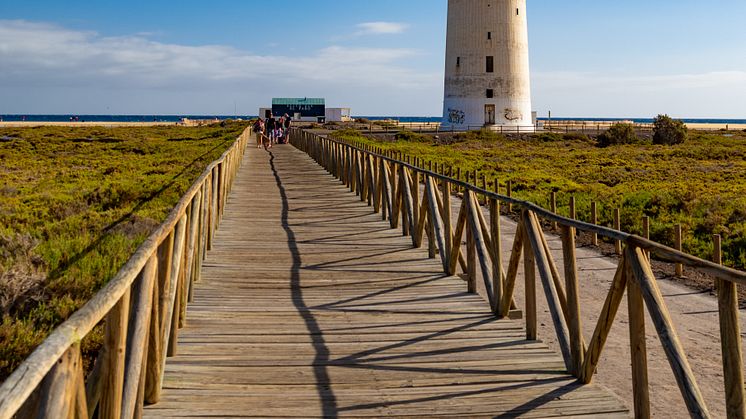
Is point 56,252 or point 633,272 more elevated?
point 633,272

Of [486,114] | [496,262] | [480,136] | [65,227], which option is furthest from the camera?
[486,114]

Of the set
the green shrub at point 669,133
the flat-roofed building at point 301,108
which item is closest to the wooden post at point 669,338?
the green shrub at point 669,133

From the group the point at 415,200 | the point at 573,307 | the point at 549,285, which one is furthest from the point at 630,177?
the point at 573,307

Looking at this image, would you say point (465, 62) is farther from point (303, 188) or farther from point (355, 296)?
point (355, 296)

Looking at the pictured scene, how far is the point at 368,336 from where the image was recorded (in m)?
5.32

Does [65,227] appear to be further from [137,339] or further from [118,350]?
[118,350]

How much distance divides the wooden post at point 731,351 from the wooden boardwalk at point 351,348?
0.98 meters

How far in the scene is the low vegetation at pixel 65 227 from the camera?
727cm

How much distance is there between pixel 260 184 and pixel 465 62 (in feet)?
108

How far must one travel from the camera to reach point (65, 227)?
527 inches

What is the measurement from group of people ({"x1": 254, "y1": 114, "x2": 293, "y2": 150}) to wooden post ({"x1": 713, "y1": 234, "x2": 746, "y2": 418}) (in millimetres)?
31942

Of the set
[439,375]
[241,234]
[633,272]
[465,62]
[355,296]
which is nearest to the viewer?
[633,272]

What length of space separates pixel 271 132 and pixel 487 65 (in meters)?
17.0

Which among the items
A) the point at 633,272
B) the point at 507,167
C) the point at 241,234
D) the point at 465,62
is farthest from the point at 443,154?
the point at 633,272
